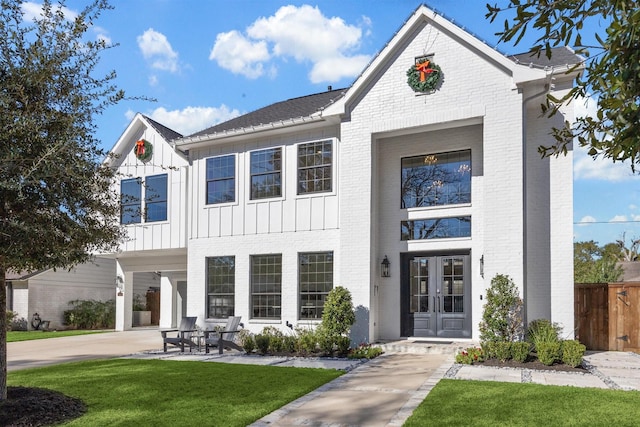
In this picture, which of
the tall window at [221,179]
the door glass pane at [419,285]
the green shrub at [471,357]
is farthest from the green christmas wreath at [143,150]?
the green shrub at [471,357]

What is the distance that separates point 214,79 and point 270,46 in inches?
85.8

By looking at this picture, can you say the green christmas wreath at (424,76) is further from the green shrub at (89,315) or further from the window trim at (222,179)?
the green shrub at (89,315)

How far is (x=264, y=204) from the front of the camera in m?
15.5

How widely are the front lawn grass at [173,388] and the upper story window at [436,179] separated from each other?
18.8 ft

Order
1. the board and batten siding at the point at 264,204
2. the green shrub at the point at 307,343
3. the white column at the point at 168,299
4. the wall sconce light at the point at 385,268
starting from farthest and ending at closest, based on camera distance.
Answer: the white column at the point at 168,299 → the board and batten siding at the point at 264,204 → the wall sconce light at the point at 385,268 → the green shrub at the point at 307,343

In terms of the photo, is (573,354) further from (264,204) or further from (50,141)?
(50,141)

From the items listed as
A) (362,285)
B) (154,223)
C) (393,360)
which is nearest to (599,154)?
(393,360)

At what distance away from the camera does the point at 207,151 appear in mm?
16719

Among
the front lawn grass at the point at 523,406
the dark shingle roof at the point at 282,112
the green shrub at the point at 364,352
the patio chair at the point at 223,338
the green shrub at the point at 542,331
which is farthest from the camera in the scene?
the dark shingle roof at the point at 282,112

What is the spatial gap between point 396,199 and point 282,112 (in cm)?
502

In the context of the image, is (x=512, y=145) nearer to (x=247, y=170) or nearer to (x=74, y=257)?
(x=247, y=170)

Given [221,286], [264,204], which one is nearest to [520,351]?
[264,204]

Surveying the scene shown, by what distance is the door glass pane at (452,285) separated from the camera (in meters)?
13.4

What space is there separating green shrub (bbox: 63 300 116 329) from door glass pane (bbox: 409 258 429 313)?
601 inches
